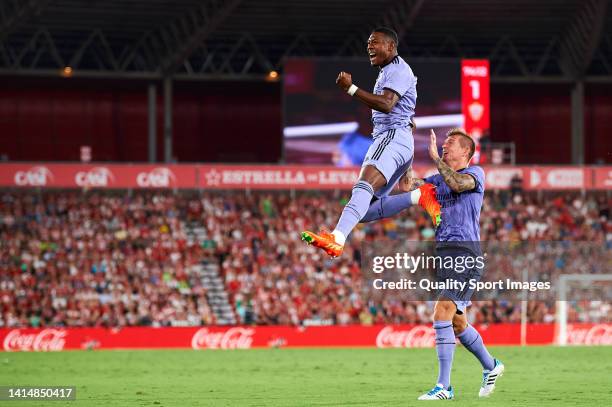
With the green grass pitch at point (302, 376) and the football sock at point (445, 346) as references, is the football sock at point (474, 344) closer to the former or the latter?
the football sock at point (445, 346)

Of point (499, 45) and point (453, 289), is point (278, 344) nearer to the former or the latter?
point (499, 45)

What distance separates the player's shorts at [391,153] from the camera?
37.9 feet

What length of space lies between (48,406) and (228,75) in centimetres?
2804

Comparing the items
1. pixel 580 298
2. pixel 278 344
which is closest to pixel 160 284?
pixel 278 344

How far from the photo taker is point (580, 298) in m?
31.7

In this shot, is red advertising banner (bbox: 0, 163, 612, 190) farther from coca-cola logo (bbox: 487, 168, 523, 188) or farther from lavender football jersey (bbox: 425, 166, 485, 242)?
lavender football jersey (bbox: 425, 166, 485, 242)

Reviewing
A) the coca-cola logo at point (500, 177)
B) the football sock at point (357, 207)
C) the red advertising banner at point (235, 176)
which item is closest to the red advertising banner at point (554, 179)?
the red advertising banner at point (235, 176)

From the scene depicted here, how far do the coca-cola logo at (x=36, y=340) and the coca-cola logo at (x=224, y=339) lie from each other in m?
3.61

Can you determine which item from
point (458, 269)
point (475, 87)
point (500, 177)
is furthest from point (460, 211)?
point (500, 177)

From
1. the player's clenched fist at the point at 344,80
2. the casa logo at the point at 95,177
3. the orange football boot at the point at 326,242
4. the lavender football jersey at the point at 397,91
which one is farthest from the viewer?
the casa logo at the point at 95,177

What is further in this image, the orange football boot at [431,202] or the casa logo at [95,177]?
the casa logo at [95,177]

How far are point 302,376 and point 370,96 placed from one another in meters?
8.45

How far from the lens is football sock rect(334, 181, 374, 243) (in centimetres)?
1120

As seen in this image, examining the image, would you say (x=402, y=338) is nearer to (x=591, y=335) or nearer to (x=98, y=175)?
(x=591, y=335)
